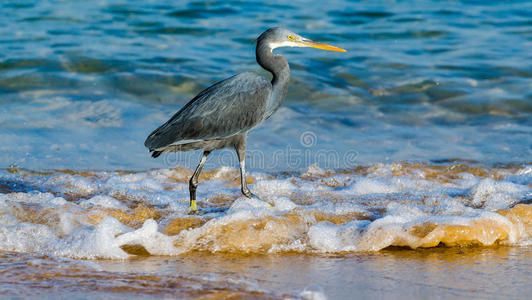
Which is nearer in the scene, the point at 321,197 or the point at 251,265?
the point at 251,265

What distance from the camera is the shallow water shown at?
12.2ft

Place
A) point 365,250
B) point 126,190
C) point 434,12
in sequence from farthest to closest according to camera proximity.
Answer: point 434,12 < point 126,190 < point 365,250

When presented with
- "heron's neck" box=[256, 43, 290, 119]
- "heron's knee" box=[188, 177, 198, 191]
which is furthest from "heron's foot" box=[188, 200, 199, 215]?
"heron's neck" box=[256, 43, 290, 119]

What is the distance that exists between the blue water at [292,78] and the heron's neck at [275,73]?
160cm

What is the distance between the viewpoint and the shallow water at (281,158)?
3.71 meters

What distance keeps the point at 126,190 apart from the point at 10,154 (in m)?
2.06

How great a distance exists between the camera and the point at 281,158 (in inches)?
288

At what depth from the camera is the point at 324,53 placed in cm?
1200

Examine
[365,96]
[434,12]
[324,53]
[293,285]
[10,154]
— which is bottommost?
[293,285]

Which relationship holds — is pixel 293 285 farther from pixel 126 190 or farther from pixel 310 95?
pixel 310 95

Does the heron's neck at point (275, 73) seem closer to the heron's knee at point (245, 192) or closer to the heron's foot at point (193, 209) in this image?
the heron's knee at point (245, 192)

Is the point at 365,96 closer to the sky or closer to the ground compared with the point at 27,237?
closer to the sky

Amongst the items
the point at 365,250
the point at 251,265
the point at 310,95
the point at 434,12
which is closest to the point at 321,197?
the point at 365,250

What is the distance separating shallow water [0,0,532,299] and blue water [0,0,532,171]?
0.04m
